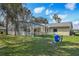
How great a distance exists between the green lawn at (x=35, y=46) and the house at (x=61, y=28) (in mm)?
74

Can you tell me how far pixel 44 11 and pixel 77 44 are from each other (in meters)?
0.62

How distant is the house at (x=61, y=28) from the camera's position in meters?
3.92

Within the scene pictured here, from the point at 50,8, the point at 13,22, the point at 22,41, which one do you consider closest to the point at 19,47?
the point at 22,41

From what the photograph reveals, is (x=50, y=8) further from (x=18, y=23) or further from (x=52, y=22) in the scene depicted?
(x=18, y=23)

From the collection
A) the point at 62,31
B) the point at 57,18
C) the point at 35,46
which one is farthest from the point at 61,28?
the point at 35,46

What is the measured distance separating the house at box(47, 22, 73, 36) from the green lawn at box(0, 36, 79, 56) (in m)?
0.07

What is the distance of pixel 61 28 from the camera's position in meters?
3.93

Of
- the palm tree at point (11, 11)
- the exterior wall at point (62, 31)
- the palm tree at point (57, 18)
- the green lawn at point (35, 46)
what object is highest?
the palm tree at point (11, 11)

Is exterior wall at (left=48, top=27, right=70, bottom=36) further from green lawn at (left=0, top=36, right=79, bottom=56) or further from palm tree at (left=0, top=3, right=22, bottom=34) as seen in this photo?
palm tree at (left=0, top=3, right=22, bottom=34)

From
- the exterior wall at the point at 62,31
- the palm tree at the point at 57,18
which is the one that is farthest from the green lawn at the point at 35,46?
the palm tree at the point at 57,18

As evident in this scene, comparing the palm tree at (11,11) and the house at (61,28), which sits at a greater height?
the palm tree at (11,11)

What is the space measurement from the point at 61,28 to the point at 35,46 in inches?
16.4

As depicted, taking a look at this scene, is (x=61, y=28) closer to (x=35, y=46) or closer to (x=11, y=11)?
(x=35, y=46)

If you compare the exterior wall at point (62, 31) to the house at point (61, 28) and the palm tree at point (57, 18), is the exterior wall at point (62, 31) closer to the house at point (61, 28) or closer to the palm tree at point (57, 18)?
the house at point (61, 28)
